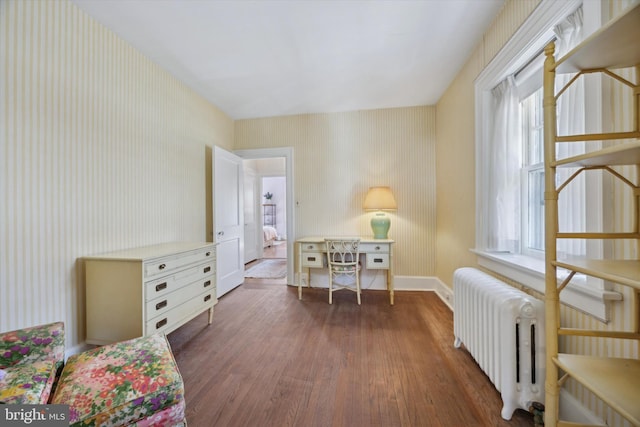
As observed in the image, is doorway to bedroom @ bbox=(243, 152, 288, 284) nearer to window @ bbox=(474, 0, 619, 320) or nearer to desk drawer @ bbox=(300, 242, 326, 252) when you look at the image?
desk drawer @ bbox=(300, 242, 326, 252)

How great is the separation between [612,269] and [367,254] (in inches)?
92.2

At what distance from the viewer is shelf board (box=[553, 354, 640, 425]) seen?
0.72m

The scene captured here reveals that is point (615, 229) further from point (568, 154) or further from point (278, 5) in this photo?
point (278, 5)

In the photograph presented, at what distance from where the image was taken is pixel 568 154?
1.32 meters

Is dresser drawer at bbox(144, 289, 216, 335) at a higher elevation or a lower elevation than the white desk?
lower

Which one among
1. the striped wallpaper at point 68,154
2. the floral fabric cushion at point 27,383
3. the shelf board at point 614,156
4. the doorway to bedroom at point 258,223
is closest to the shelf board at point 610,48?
the shelf board at point 614,156

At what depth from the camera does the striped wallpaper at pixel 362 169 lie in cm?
344

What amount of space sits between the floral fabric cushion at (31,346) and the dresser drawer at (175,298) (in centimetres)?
56

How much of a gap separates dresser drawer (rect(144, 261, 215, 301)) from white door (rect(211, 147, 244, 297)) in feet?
2.51

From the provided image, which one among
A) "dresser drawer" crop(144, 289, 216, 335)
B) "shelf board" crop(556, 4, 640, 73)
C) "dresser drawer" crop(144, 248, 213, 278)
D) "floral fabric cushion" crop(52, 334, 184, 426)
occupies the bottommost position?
"dresser drawer" crop(144, 289, 216, 335)

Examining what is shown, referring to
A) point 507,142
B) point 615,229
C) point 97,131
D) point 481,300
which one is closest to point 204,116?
point 97,131

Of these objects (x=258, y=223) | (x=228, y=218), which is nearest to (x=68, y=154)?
(x=228, y=218)

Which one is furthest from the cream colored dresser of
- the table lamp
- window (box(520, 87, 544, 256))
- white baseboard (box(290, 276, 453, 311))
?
window (box(520, 87, 544, 256))

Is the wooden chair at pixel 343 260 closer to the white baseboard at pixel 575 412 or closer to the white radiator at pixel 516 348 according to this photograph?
the white radiator at pixel 516 348
